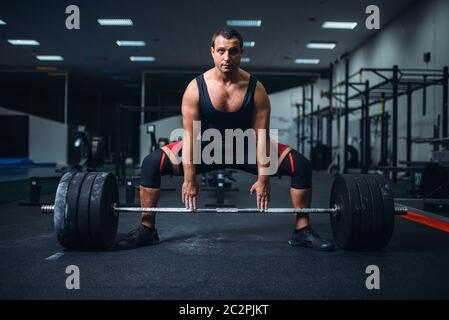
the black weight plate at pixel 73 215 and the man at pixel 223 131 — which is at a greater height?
the man at pixel 223 131

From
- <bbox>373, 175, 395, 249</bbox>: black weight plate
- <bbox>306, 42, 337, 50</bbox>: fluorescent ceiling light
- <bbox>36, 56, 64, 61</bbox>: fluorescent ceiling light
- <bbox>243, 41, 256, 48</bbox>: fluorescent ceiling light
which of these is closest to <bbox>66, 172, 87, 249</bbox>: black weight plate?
<bbox>373, 175, 395, 249</bbox>: black weight plate

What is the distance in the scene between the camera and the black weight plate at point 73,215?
4.71ft

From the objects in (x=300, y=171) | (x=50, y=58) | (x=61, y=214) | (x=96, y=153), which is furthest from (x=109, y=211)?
(x=50, y=58)

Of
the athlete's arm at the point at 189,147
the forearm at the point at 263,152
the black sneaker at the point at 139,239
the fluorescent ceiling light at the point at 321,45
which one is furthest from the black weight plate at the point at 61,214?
the fluorescent ceiling light at the point at 321,45

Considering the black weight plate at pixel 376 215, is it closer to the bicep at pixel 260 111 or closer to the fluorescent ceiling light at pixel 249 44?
the bicep at pixel 260 111

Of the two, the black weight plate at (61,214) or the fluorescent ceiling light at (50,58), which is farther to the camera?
the fluorescent ceiling light at (50,58)

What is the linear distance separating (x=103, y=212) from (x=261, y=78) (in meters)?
9.48

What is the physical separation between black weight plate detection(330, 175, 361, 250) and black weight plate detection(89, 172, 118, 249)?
88 centimetres

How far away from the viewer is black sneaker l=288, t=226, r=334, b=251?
153cm

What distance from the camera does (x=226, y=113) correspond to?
1551 mm

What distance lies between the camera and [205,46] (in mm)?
8016

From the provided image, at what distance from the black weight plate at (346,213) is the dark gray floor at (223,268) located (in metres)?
0.06

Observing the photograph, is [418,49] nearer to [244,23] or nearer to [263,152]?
[244,23]
